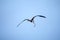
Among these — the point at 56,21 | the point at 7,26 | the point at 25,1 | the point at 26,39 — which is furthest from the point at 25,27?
the point at 56,21

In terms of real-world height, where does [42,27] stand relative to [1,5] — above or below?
below

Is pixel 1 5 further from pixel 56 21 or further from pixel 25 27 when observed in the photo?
pixel 56 21

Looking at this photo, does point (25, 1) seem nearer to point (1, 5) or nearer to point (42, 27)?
point (1, 5)

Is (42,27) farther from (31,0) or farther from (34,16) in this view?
(31,0)

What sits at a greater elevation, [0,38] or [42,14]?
[42,14]

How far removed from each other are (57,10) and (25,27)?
0.67m

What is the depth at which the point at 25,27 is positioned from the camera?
1.51 m

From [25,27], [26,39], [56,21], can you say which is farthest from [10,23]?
[56,21]

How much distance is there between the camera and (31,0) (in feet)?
5.06

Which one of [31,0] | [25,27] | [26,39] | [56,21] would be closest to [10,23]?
[25,27]

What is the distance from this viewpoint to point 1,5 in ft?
5.09

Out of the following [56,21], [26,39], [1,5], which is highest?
[1,5]

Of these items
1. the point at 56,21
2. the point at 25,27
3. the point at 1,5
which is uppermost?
the point at 1,5

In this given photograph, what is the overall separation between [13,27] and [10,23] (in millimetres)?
93
